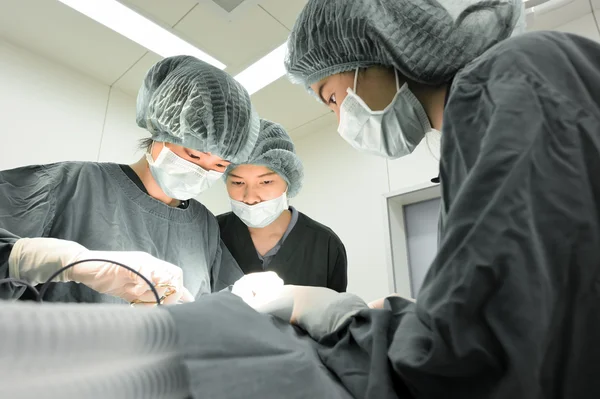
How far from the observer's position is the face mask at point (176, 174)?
1497 mm

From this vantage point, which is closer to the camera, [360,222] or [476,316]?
[476,316]

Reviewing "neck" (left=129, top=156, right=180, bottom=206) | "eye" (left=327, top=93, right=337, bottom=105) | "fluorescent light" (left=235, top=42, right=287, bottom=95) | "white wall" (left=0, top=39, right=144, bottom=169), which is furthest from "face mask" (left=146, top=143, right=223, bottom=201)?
"white wall" (left=0, top=39, right=144, bottom=169)

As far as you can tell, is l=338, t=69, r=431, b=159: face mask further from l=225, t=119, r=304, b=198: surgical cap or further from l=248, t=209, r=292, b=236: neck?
l=248, t=209, r=292, b=236: neck

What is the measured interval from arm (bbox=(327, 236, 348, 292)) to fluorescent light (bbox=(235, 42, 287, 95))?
126 cm

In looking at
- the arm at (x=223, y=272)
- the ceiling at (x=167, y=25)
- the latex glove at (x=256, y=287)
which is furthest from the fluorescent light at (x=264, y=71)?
the latex glove at (x=256, y=287)

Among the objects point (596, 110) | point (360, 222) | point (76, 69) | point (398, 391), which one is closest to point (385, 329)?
point (398, 391)

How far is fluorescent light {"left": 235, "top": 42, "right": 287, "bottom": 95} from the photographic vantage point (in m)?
2.57

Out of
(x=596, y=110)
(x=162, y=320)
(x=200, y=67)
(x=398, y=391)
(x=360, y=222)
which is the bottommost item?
(x=398, y=391)

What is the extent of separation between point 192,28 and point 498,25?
6.65 ft

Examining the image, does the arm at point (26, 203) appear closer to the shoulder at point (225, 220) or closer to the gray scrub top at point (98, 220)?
the gray scrub top at point (98, 220)

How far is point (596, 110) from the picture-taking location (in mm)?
513

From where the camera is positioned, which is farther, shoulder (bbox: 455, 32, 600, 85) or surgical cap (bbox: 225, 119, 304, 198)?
surgical cap (bbox: 225, 119, 304, 198)

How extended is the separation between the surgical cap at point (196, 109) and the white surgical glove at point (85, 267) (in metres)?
0.53

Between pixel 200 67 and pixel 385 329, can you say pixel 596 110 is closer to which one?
pixel 385 329
